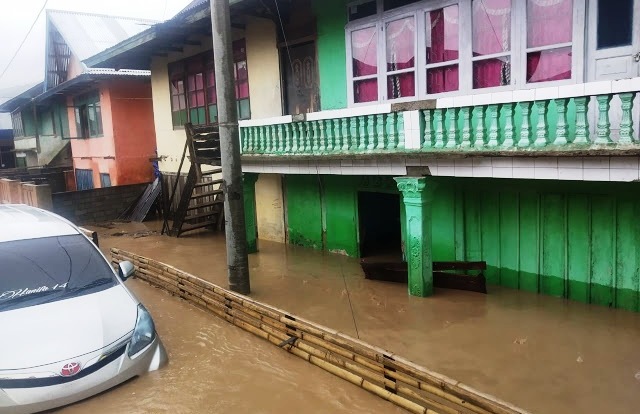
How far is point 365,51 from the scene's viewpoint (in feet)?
31.3

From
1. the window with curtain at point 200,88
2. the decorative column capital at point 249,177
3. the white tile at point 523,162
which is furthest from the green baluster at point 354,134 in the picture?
the window with curtain at point 200,88

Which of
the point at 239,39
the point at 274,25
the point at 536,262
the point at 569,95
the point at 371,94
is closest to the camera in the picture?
the point at 569,95

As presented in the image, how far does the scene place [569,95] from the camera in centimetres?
577

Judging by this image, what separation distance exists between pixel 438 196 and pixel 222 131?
394 centimetres

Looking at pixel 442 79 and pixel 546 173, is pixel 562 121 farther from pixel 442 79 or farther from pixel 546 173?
pixel 442 79

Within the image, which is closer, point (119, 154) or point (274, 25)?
point (274, 25)

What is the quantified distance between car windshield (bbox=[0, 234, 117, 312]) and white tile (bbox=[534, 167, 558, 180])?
5.25 meters

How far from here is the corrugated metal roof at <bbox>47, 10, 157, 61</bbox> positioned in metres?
21.7

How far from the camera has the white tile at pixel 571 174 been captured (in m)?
5.80

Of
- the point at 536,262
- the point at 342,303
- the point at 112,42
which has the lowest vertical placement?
the point at 342,303

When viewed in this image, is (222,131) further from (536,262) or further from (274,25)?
(536,262)

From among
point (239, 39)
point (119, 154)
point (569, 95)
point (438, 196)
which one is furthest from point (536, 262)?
point (119, 154)

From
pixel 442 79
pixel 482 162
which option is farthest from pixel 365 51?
pixel 482 162

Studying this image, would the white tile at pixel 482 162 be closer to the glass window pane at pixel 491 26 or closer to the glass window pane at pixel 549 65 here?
the glass window pane at pixel 549 65
